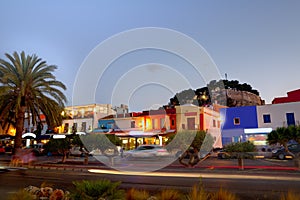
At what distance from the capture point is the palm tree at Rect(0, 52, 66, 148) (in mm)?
22547

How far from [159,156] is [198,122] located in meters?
14.5

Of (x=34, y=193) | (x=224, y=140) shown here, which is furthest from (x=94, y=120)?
(x=34, y=193)

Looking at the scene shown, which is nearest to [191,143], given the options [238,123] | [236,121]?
[238,123]

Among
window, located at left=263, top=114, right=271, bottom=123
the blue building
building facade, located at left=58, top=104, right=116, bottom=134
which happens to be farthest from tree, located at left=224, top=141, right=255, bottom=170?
building facade, located at left=58, top=104, right=116, bottom=134

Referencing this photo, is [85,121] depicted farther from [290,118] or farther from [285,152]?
[285,152]

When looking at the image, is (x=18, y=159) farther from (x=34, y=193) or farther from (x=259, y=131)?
(x=259, y=131)

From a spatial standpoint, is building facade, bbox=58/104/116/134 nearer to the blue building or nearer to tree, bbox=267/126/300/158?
the blue building

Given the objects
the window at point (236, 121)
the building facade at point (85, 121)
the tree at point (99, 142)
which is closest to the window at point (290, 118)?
the window at point (236, 121)

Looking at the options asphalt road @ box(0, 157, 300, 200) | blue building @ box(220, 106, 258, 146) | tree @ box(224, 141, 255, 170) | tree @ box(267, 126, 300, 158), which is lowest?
asphalt road @ box(0, 157, 300, 200)

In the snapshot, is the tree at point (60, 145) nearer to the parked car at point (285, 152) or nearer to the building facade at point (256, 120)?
the parked car at point (285, 152)

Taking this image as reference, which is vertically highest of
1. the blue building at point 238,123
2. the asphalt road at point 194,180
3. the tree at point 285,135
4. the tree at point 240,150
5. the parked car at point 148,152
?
the blue building at point 238,123

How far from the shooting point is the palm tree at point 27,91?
22.5 m

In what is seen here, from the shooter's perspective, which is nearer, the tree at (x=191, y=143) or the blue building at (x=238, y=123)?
the tree at (x=191, y=143)

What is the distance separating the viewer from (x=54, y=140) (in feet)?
76.9
